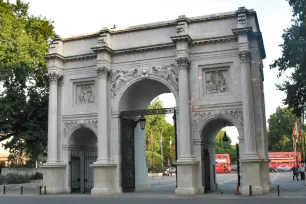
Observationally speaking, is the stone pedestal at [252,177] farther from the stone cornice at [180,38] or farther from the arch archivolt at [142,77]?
the stone cornice at [180,38]

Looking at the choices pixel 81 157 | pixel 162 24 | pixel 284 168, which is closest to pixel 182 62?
pixel 162 24

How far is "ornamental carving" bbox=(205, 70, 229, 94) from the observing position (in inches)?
934

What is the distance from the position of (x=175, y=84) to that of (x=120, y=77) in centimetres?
375

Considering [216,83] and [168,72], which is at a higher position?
[168,72]

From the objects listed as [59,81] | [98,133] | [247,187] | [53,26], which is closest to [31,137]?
[59,81]

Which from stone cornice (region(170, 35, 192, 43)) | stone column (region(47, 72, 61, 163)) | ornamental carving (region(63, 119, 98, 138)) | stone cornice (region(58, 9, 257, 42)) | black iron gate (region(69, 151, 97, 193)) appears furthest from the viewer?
black iron gate (region(69, 151, 97, 193))

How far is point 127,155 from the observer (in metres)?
26.0

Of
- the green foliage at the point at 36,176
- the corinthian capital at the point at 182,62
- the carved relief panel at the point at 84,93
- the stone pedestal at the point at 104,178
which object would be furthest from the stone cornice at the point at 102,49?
the green foliage at the point at 36,176

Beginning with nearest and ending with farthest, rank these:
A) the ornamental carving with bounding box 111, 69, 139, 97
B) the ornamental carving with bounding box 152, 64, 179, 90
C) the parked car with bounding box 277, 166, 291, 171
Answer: the ornamental carving with bounding box 152, 64, 179, 90 < the ornamental carving with bounding box 111, 69, 139, 97 < the parked car with bounding box 277, 166, 291, 171

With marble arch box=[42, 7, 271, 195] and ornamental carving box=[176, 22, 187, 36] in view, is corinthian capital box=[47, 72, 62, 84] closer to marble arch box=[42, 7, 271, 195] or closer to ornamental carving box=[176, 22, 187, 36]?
marble arch box=[42, 7, 271, 195]

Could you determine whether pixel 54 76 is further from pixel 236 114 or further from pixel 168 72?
pixel 236 114

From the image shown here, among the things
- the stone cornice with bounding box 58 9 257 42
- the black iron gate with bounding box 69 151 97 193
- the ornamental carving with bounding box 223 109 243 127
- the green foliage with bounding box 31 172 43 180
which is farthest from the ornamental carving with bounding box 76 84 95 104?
the green foliage with bounding box 31 172 43 180

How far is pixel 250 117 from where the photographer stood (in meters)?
21.9

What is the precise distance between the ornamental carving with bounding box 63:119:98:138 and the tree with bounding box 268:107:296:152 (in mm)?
62814
